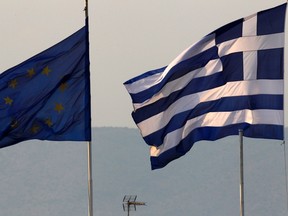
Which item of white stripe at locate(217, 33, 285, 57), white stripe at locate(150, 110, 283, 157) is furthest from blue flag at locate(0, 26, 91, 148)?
white stripe at locate(217, 33, 285, 57)

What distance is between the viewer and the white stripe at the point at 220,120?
4722 cm

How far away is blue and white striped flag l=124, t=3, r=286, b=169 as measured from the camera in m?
47.5

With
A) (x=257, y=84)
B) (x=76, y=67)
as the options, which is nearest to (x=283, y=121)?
(x=257, y=84)

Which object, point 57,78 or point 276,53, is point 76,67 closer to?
point 57,78

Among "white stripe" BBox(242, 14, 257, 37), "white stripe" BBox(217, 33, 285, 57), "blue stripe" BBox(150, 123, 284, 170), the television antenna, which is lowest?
the television antenna

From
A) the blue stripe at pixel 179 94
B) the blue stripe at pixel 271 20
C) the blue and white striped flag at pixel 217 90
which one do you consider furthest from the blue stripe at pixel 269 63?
the blue stripe at pixel 179 94

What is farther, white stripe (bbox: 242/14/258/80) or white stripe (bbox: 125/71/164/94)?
white stripe (bbox: 125/71/164/94)

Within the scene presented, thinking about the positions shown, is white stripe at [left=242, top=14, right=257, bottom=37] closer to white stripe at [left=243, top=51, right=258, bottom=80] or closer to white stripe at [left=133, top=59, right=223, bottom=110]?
white stripe at [left=243, top=51, right=258, bottom=80]

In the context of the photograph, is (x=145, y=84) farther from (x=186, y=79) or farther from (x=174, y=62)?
(x=186, y=79)

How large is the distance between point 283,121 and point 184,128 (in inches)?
124

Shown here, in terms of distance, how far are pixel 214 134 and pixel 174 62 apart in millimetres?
2503

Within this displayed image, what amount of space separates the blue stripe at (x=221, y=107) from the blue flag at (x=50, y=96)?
2.44 metres

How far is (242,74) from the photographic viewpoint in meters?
47.8

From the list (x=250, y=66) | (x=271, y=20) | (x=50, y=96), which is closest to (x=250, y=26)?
(x=271, y=20)
